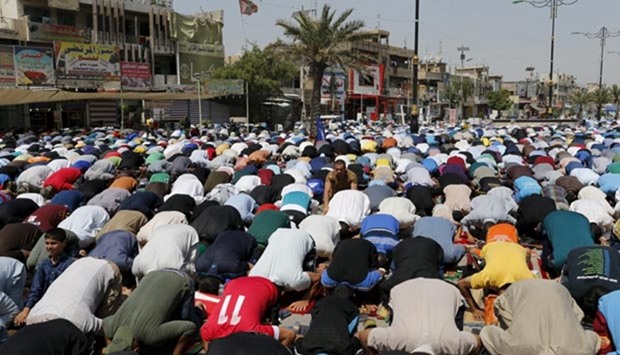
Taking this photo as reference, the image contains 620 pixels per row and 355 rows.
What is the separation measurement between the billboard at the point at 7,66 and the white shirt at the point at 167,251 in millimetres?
26046

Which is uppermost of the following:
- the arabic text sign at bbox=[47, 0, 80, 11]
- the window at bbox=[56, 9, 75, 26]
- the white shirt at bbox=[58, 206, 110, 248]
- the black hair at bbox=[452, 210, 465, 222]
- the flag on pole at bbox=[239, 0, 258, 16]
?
the flag on pole at bbox=[239, 0, 258, 16]

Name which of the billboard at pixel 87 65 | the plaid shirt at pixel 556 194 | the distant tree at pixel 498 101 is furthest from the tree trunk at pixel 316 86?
the distant tree at pixel 498 101

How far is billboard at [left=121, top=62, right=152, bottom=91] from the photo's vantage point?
34.6m

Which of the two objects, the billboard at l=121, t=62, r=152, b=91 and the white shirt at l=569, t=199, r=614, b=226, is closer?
the white shirt at l=569, t=199, r=614, b=226

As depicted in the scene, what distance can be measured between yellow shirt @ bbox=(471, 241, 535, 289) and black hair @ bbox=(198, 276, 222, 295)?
261 cm

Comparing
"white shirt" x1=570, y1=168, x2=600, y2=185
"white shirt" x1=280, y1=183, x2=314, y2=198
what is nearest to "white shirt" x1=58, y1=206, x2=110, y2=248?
"white shirt" x1=280, y1=183, x2=314, y2=198

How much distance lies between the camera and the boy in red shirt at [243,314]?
15.4 ft

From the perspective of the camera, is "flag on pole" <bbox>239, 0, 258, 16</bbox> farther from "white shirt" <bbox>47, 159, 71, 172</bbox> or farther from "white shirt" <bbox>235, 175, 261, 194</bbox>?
"white shirt" <bbox>235, 175, 261, 194</bbox>

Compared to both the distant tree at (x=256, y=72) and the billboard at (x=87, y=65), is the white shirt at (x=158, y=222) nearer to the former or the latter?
the billboard at (x=87, y=65)

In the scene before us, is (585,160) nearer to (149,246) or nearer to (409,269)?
(409,269)

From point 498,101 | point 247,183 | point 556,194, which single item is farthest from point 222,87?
point 498,101

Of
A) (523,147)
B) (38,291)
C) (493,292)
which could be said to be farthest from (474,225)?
(523,147)

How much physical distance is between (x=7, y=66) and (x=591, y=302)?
29944 mm

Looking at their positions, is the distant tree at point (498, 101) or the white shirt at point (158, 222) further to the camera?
the distant tree at point (498, 101)
